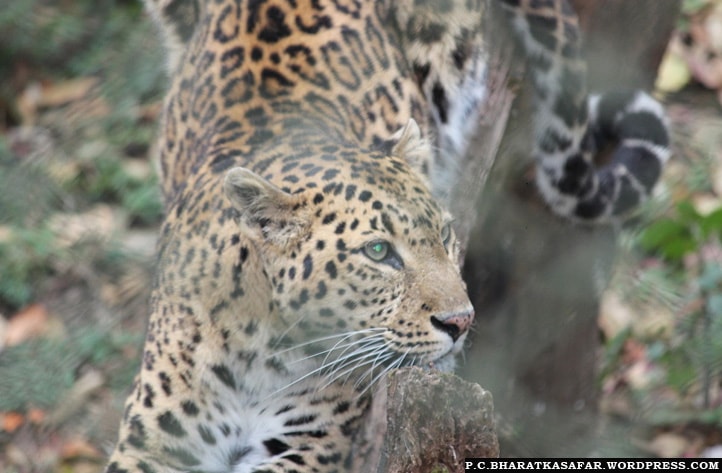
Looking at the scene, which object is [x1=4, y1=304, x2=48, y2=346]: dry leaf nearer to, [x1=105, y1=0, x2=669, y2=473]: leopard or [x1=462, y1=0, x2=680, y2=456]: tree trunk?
Result: [x1=105, y1=0, x2=669, y2=473]: leopard

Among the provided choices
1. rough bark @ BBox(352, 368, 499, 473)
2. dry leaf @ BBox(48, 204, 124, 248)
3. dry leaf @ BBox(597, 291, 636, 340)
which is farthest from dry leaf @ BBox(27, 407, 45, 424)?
rough bark @ BBox(352, 368, 499, 473)

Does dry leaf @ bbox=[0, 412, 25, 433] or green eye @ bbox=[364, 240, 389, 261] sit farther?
dry leaf @ bbox=[0, 412, 25, 433]

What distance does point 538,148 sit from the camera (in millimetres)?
3340

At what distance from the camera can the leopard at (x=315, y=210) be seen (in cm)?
249

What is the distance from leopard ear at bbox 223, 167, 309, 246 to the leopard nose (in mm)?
413

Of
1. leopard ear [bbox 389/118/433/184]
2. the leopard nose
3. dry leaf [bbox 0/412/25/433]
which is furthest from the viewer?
dry leaf [bbox 0/412/25/433]

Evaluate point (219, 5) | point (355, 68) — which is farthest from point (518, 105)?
point (219, 5)

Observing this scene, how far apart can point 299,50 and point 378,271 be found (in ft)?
3.06

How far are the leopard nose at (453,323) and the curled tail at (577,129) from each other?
109 cm

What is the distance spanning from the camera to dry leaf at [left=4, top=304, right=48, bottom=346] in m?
4.30

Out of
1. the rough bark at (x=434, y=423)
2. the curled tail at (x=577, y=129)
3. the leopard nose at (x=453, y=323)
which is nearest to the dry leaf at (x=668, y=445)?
the curled tail at (x=577, y=129)

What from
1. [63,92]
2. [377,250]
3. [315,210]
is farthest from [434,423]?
[63,92]

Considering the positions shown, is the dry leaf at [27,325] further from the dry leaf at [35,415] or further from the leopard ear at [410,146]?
the leopard ear at [410,146]

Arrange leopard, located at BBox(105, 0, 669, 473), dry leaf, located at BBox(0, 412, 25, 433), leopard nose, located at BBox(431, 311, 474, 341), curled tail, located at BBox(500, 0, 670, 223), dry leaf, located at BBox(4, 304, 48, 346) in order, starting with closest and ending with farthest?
leopard nose, located at BBox(431, 311, 474, 341), leopard, located at BBox(105, 0, 669, 473), curled tail, located at BBox(500, 0, 670, 223), dry leaf, located at BBox(0, 412, 25, 433), dry leaf, located at BBox(4, 304, 48, 346)
